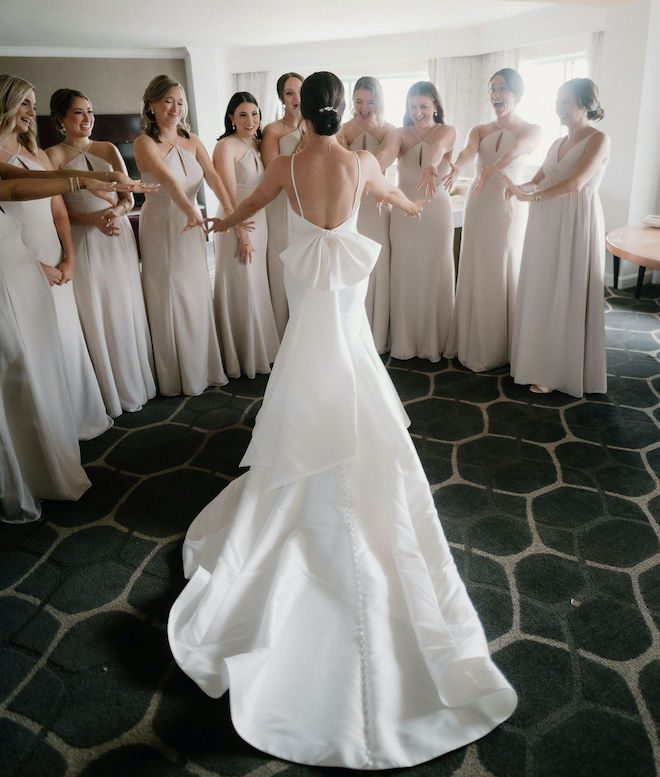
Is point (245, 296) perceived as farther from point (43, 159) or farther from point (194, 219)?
point (43, 159)

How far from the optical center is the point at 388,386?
2.57 m

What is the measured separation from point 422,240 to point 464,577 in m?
2.61

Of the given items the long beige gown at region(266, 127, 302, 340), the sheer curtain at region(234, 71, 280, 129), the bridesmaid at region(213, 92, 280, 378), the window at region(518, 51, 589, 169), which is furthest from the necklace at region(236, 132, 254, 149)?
the sheer curtain at region(234, 71, 280, 129)

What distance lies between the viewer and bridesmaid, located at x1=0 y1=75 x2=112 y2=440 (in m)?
2.73

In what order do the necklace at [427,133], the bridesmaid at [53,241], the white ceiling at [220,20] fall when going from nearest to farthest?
the bridesmaid at [53,241], the necklace at [427,133], the white ceiling at [220,20]

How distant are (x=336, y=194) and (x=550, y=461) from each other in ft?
5.73

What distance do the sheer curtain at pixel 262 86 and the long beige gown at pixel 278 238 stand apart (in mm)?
7798

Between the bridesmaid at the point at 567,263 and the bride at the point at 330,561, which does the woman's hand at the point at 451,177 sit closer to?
the bridesmaid at the point at 567,263

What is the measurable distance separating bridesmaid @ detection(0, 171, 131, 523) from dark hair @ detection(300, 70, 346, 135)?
3.12 ft

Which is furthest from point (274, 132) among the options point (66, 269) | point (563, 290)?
point (563, 290)

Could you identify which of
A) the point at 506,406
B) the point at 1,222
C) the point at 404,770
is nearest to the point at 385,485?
the point at 404,770

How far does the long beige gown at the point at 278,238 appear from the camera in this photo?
4.02 m

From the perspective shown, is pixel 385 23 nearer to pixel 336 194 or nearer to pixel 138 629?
pixel 336 194

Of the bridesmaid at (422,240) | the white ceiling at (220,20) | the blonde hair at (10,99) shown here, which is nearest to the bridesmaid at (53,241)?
the blonde hair at (10,99)
